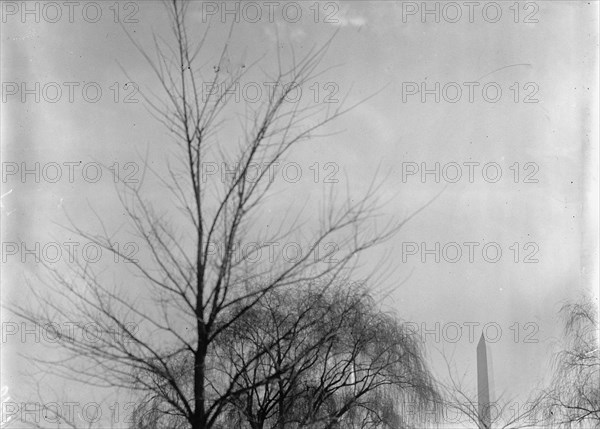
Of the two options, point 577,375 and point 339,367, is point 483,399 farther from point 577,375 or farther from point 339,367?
point 339,367

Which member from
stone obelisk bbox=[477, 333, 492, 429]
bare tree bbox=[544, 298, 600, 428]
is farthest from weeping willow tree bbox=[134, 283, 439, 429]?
bare tree bbox=[544, 298, 600, 428]

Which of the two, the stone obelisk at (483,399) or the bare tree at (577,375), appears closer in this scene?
the bare tree at (577,375)

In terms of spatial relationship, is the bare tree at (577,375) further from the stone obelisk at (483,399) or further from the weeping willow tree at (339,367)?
the weeping willow tree at (339,367)

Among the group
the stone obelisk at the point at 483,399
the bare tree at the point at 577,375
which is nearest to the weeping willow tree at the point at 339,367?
the stone obelisk at the point at 483,399

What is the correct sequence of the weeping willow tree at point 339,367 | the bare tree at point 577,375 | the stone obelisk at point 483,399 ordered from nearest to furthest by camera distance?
the weeping willow tree at point 339,367 < the bare tree at point 577,375 < the stone obelisk at point 483,399

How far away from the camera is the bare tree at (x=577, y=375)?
12023 millimetres

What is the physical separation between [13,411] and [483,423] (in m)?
8.00

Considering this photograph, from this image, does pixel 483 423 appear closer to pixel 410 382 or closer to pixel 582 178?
pixel 410 382

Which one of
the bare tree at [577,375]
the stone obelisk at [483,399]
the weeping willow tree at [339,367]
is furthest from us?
the stone obelisk at [483,399]

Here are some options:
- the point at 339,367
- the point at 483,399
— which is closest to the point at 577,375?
the point at 483,399

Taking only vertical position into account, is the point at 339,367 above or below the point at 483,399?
above

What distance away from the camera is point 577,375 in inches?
483

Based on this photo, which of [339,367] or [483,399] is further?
[483,399]

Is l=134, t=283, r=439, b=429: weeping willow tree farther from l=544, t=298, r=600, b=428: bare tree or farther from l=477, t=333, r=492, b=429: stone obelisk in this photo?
l=544, t=298, r=600, b=428: bare tree
